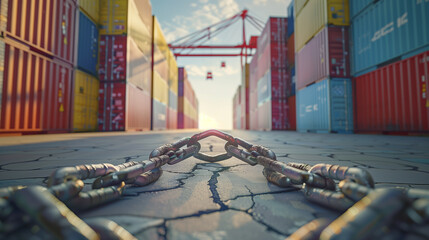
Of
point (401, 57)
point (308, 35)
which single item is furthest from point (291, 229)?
point (308, 35)

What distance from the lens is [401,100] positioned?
5.13 meters

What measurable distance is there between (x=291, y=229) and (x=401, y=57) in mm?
7051

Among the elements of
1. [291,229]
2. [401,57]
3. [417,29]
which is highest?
[417,29]

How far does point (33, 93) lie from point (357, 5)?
415 inches

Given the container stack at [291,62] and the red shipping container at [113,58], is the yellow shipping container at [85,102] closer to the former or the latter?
the red shipping container at [113,58]

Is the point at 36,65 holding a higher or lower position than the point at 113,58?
lower

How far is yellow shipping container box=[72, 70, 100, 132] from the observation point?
7.00 metres

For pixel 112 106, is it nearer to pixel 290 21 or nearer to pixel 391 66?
pixel 391 66

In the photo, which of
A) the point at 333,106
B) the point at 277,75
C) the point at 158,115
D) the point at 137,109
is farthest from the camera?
the point at 158,115

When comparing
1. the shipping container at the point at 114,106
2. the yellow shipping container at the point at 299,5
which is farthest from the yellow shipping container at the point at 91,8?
the yellow shipping container at the point at 299,5

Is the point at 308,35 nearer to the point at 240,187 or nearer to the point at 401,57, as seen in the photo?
the point at 401,57

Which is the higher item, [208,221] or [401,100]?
[401,100]

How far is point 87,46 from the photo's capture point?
7.82 meters

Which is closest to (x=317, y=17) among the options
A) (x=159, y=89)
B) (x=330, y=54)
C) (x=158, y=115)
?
(x=330, y=54)
